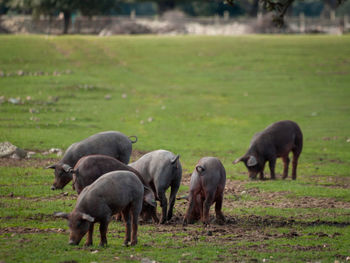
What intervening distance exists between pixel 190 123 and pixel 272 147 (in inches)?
357

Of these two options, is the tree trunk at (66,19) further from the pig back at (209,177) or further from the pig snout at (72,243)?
the pig snout at (72,243)

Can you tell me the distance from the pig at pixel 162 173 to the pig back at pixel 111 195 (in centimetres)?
207

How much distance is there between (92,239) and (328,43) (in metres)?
39.8

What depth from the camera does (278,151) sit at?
18.3 metres

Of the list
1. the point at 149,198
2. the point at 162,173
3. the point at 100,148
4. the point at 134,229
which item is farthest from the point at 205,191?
the point at 100,148

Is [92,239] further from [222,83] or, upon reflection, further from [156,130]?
[222,83]

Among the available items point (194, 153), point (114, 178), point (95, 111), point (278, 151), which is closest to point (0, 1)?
point (95, 111)

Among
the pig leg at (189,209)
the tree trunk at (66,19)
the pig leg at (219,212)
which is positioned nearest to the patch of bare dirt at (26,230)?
the pig leg at (189,209)

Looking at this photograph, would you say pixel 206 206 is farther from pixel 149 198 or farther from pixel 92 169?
pixel 92 169

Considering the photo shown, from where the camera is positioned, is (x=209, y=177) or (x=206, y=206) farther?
(x=209, y=177)

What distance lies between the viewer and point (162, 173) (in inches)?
486

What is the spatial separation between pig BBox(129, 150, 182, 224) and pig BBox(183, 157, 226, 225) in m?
0.48

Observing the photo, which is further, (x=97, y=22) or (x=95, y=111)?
(x=97, y=22)

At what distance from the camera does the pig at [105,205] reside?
368 inches
